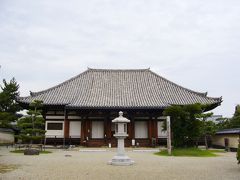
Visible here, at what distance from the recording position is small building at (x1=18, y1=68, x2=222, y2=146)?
1264 inches

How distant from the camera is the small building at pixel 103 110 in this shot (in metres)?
32.1

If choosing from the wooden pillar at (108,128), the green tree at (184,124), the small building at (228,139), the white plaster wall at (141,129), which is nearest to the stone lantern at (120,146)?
the green tree at (184,124)

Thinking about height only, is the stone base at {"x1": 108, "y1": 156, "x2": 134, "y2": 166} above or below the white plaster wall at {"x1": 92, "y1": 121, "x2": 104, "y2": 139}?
below

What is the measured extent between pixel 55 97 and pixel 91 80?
258 inches

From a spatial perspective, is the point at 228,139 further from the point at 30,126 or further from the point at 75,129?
the point at 30,126

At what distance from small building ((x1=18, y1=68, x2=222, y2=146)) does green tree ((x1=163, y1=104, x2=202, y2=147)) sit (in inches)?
272

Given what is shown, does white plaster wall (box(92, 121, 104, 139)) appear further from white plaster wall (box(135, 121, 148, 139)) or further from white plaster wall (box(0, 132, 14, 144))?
white plaster wall (box(0, 132, 14, 144))

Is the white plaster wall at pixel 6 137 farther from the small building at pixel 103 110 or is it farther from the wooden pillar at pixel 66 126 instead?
the wooden pillar at pixel 66 126

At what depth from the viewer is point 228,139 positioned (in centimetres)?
3095

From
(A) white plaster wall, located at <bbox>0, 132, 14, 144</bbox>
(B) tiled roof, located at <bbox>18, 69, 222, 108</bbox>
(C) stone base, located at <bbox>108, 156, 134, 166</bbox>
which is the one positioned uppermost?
(B) tiled roof, located at <bbox>18, 69, 222, 108</bbox>

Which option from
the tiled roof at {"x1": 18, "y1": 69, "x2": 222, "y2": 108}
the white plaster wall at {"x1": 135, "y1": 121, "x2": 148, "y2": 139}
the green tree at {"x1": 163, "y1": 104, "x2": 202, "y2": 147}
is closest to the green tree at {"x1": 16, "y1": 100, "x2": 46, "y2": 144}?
the tiled roof at {"x1": 18, "y1": 69, "x2": 222, "y2": 108}

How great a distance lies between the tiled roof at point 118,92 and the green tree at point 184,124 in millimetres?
7200

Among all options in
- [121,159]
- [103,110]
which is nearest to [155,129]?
[103,110]

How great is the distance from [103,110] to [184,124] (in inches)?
456
